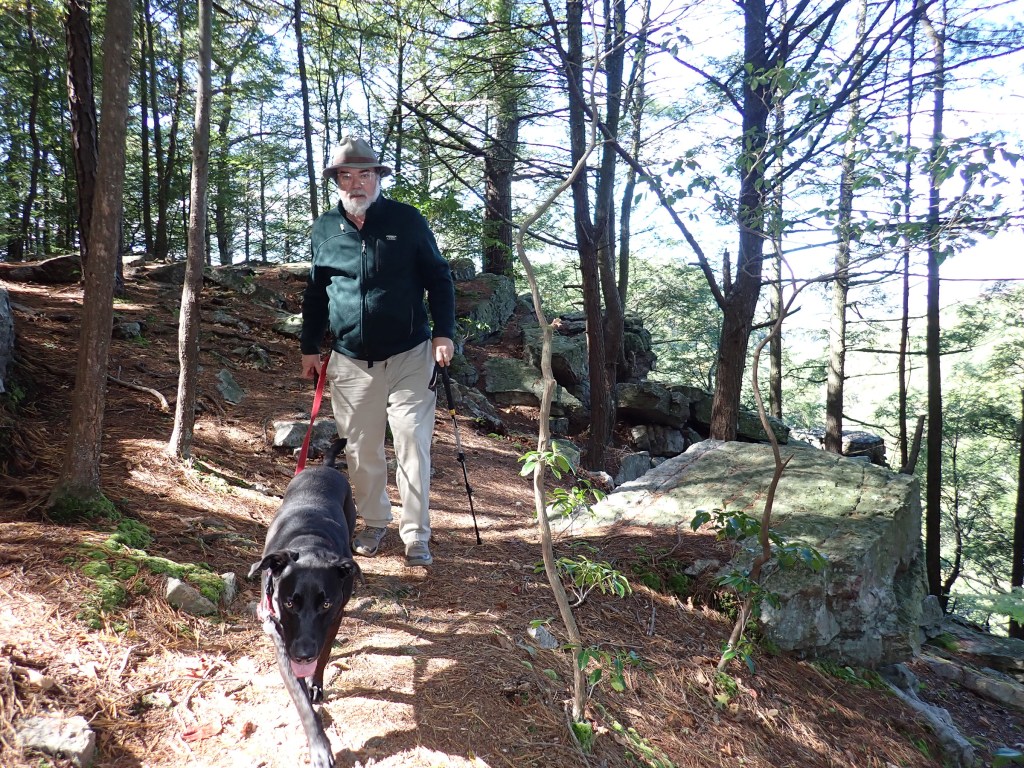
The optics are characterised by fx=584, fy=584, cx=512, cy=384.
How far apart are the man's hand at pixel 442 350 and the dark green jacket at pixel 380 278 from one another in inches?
2.2

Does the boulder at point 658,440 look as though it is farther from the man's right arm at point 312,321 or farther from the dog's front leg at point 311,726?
A: the dog's front leg at point 311,726

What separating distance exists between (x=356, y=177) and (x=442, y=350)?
1255 mm

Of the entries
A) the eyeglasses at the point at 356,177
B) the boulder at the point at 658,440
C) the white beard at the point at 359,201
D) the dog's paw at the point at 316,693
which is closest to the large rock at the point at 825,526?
the dog's paw at the point at 316,693

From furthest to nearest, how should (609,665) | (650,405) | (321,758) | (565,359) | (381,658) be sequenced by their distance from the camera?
(650,405)
(565,359)
(609,665)
(381,658)
(321,758)

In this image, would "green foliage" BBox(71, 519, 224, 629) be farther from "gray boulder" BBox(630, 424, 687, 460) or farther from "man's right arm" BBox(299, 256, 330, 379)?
"gray boulder" BBox(630, 424, 687, 460)

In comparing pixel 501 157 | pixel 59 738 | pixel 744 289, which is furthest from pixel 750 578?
pixel 501 157

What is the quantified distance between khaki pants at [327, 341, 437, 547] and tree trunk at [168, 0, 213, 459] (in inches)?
58.2

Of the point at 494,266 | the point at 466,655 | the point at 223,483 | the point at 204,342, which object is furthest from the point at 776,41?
the point at 494,266

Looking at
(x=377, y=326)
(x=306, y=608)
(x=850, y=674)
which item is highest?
(x=377, y=326)

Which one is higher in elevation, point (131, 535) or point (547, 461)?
point (547, 461)

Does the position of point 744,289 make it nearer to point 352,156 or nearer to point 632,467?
point 632,467

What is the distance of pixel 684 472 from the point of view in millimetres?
5754

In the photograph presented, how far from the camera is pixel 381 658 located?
9.63 feet

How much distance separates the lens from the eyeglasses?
12.5 feet
